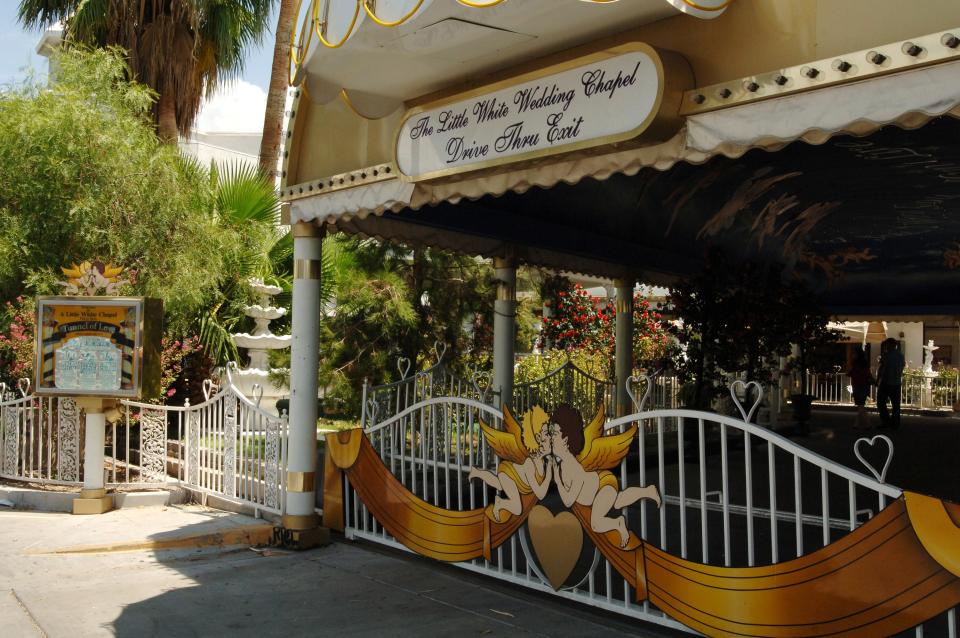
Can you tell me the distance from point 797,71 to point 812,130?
0.94 feet

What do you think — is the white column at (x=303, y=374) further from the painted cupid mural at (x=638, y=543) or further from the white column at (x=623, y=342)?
the white column at (x=623, y=342)

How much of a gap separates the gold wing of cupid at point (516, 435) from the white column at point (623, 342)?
616 centimetres

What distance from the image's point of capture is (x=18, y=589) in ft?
19.3

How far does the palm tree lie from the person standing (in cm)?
1249

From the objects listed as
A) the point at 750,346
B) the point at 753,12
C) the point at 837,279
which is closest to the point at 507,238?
the point at 750,346

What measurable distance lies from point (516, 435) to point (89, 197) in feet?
24.5

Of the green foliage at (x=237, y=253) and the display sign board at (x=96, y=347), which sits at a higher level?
the green foliage at (x=237, y=253)

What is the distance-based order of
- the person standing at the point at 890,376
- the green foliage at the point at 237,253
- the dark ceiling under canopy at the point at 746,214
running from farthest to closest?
the person standing at the point at 890,376, the green foliage at the point at 237,253, the dark ceiling under canopy at the point at 746,214

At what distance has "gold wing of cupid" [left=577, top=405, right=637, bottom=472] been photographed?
15.5 feet

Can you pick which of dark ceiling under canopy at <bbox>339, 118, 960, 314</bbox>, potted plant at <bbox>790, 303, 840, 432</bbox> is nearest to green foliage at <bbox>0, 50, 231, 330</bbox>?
dark ceiling under canopy at <bbox>339, 118, 960, 314</bbox>

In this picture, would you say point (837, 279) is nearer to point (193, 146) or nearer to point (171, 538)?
point (171, 538)

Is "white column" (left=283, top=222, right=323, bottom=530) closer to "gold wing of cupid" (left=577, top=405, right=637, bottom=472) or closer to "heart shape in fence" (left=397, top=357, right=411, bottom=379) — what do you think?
"heart shape in fence" (left=397, top=357, right=411, bottom=379)

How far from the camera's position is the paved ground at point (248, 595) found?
503 cm

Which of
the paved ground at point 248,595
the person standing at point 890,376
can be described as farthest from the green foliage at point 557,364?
the paved ground at point 248,595
